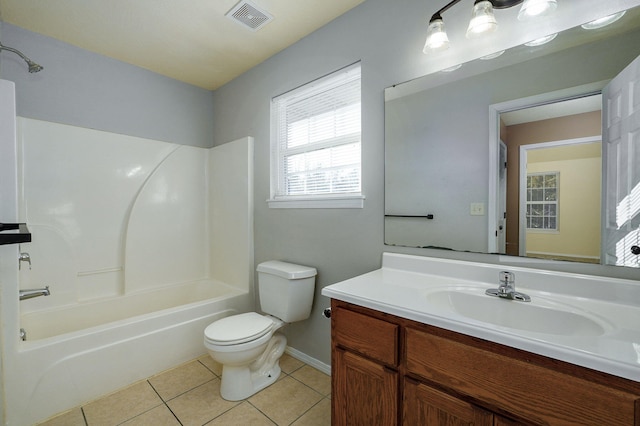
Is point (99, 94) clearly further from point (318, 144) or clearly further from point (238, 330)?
point (238, 330)

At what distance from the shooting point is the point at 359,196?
179 centimetres

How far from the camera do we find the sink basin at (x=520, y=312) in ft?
3.20

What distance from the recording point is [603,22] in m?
1.07

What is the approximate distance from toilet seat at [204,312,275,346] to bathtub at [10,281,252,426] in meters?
0.51

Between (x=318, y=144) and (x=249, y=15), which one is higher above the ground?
(x=249, y=15)

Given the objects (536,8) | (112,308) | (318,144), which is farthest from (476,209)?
(112,308)

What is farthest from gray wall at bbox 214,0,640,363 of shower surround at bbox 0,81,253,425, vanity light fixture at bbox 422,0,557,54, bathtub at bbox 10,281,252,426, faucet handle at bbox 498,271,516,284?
bathtub at bbox 10,281,252,426

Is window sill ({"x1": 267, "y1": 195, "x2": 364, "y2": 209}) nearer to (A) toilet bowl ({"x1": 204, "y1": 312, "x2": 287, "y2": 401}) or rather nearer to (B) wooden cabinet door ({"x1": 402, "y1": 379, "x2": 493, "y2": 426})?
(A) toilet bowl ({"x1": 204, "y1": 312, "x2": 287, "y2": 401})

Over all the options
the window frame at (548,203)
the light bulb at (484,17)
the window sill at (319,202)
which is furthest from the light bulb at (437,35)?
the window sill at (319,202)

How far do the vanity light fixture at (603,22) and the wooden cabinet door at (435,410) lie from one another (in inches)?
59.0

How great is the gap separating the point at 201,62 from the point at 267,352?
2.54 meters

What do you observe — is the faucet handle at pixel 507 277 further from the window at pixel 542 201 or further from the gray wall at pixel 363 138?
the window at pixel 542 201

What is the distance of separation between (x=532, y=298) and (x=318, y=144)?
1.60 metres

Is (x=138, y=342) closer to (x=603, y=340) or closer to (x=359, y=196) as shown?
(x=359, y=196)
